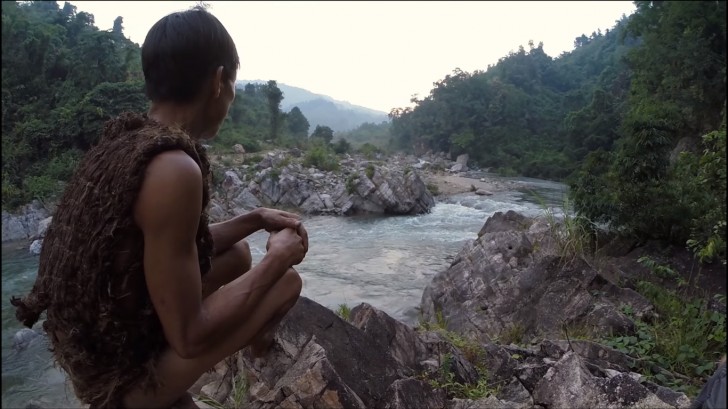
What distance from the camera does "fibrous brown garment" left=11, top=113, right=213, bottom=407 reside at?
4.25ft

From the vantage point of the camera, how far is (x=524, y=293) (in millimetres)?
5555

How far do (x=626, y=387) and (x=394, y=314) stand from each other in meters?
5.27

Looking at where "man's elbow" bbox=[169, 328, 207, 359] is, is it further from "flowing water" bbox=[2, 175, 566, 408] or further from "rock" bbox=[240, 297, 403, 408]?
"rock" bbox=[240, 297, 403, 408]

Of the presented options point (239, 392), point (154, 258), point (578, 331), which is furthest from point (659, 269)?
point (154, 258)

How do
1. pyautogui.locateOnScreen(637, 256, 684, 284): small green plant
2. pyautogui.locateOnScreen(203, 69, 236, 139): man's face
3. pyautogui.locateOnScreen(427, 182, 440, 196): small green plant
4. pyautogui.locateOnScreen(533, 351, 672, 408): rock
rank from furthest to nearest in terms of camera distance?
pyautogui.locateOnScreen(427, 182, 440, 196): small green plant
pyautogui.locateOnScreen(637, 256, 684, 284): small green plant
pyautogui.locateOnScreen(533, 351, 672, 408): rock
pyautogui.locateOnScreen(203, 69, 236, 139): man's face

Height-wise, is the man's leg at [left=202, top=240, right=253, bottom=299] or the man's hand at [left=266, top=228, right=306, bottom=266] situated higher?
the man's hand at [left=266, top=228, right=306, bottom=266]

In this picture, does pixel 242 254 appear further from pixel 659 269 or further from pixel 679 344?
pixel 659 269

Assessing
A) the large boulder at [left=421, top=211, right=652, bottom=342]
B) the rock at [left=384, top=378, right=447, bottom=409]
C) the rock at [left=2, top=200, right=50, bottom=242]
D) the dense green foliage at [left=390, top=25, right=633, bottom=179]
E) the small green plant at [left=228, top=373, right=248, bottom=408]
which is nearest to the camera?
the rock at [left=2, top=200, right=50, bottom=242]

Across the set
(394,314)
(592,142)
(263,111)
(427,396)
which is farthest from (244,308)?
(263,111)

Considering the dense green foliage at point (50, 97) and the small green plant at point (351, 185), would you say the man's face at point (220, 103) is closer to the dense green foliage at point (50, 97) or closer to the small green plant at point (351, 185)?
the dense green foliage at point (50, 97)

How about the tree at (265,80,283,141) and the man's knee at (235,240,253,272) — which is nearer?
the man's knee at (235,240,253,272)

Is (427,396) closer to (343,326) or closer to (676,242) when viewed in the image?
(343,326)

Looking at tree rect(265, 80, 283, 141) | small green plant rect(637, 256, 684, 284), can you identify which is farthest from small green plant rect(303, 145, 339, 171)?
small green plant rect(637, 256, 684, 284)

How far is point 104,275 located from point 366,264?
382 inches
